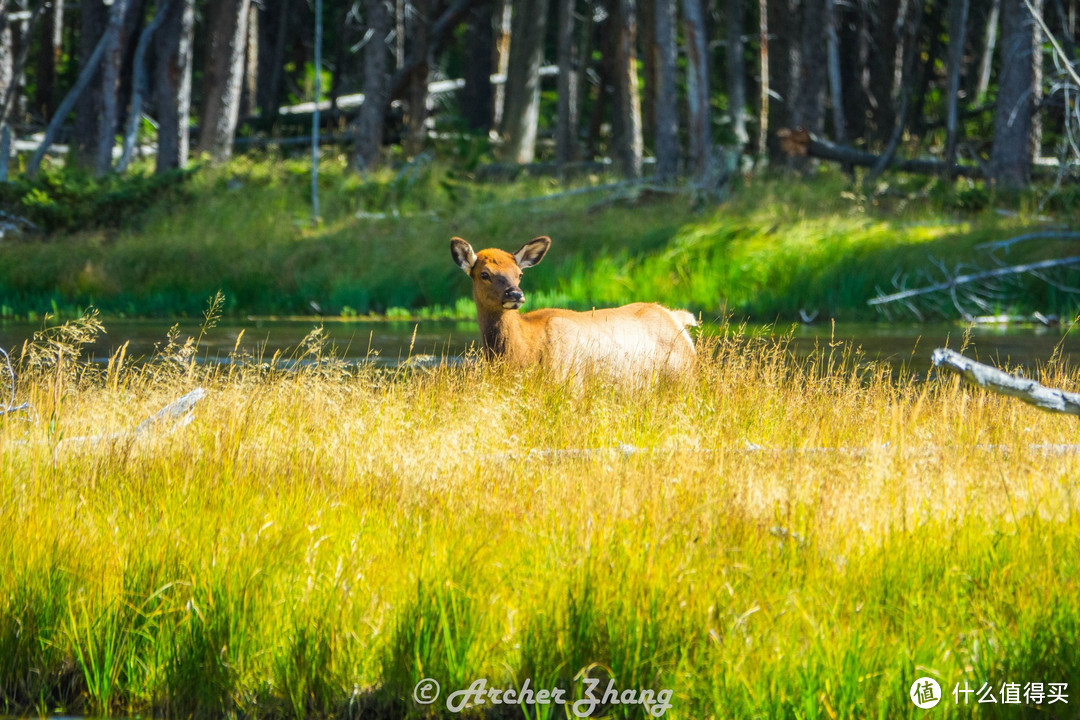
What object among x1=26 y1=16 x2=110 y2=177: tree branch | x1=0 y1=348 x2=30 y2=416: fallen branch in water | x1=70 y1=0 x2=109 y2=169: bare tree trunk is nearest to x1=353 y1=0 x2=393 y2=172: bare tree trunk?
x1=26 y1=16 x2=110 y2=177: tree branch

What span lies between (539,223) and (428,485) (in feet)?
56.0

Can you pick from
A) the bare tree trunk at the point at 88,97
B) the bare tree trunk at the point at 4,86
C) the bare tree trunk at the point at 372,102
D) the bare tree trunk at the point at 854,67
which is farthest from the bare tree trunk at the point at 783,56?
the bare tree trunk at the point at 4,86

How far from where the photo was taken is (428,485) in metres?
5.89

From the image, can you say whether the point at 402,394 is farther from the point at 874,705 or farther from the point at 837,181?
the point at 837,181

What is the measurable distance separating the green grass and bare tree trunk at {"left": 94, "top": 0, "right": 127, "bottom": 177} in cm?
261

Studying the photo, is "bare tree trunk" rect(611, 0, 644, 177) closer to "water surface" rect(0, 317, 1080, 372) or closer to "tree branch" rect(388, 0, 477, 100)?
"tree branch" rect(388, 0, 477, 100)

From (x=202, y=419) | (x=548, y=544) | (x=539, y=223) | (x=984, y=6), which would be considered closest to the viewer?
(x=548, y=544)

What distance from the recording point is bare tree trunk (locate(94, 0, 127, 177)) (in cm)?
2559

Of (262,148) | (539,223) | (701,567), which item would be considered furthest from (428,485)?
(262,148)

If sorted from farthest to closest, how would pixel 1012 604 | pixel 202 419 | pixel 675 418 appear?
pixel 675 418, pixel 202 419, pixel 1012 604

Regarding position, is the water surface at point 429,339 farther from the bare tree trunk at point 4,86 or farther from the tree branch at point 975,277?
the bare tree trunk at point 4,86

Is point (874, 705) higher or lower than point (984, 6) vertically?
lower

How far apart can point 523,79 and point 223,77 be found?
22.6ft

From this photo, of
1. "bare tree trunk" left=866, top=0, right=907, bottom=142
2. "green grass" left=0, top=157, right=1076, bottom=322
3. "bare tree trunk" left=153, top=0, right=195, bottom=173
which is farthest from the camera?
"bare tree trunk" left=866, top=0, right=907, bottom=142
